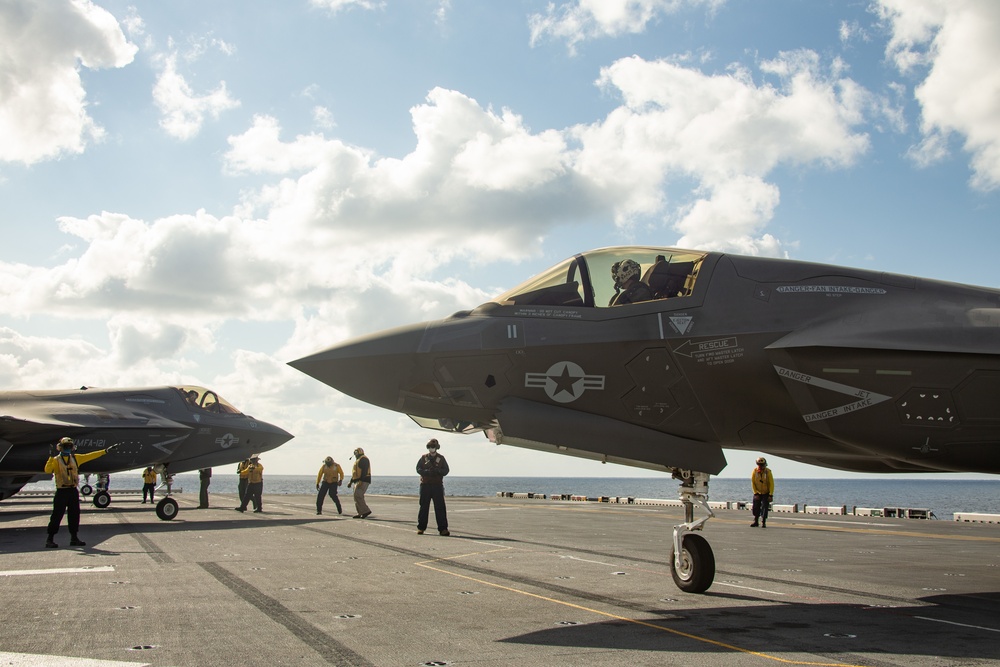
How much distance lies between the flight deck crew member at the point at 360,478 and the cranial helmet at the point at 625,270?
1594 cm

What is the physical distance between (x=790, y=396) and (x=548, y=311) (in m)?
2.64

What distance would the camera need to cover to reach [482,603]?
26.5ft

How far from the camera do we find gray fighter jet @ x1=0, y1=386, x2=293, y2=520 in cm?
2309

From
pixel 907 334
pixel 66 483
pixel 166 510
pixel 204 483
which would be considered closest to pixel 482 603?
pixel 907 334

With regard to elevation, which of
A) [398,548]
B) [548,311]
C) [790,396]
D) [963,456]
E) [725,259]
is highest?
[725,259]

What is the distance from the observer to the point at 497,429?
848 centimetres

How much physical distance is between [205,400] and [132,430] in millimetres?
2802

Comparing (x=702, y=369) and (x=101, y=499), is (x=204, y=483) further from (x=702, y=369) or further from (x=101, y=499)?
(x=702, y=369)

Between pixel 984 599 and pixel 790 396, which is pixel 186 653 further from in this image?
pixel 984 599

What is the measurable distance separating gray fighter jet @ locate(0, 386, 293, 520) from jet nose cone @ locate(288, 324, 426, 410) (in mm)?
16944

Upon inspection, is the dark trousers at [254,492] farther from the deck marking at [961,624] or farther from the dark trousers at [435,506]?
the deck marking at [961,624]

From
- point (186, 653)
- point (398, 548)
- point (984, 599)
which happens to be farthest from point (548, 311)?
point (398, 548)

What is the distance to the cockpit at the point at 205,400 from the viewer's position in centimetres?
2627

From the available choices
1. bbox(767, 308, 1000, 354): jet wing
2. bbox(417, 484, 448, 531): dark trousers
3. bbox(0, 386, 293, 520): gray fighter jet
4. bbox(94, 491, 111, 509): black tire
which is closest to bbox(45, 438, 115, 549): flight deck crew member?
bbox(417, 484, 448, 531): dark trousers
